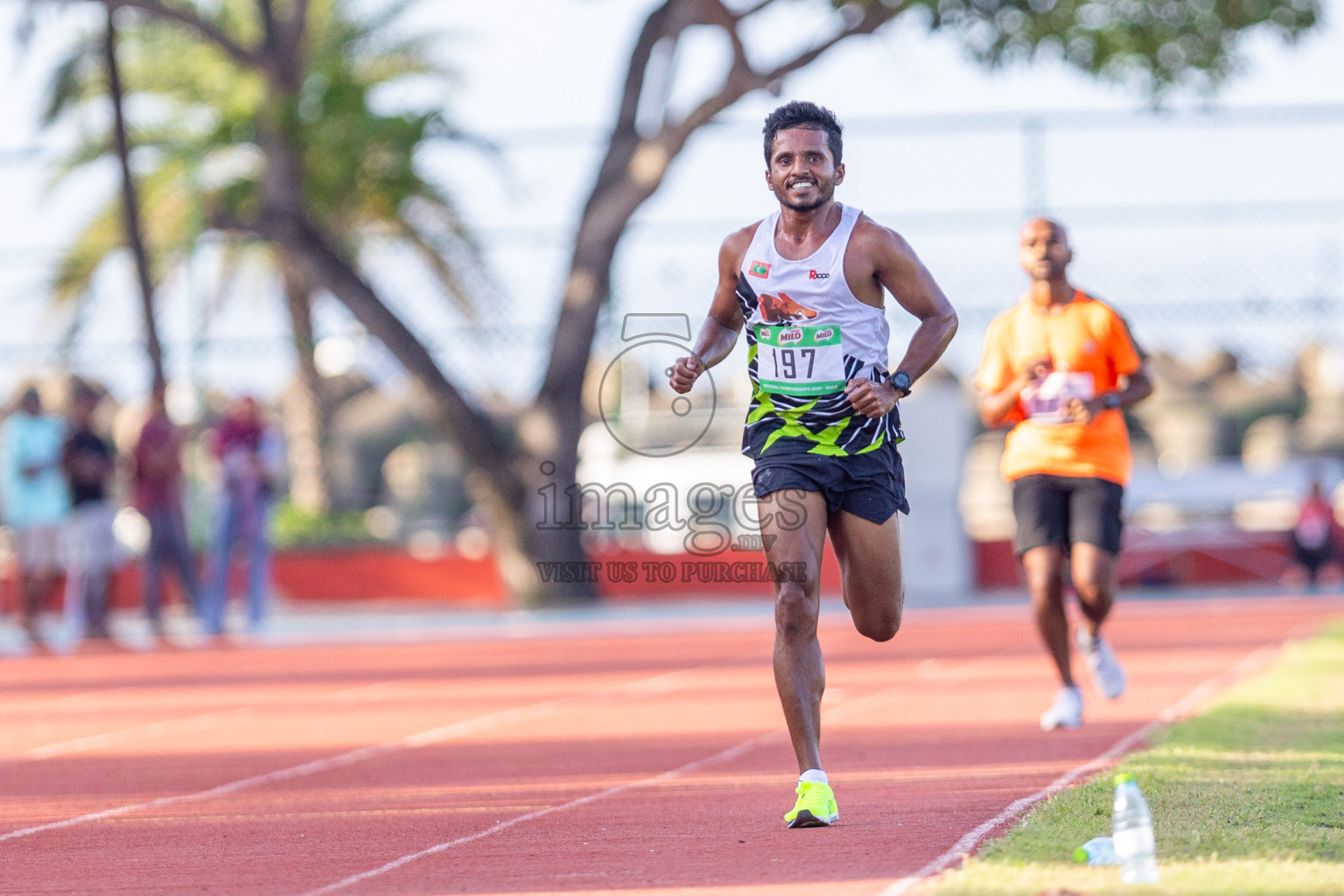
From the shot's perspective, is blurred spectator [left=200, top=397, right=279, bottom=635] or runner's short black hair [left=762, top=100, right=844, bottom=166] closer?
runner's short black hair [left=762, top=100, right=844, bottom=166]

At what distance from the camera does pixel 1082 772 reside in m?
5.94

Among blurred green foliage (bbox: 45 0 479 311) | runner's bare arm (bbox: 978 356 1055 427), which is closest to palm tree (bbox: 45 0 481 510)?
blurred green foliage (bbox: 45 0 479 311)

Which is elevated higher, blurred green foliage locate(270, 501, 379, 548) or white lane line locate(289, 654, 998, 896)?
blurred green foliage locate(270, 501, 379, 548)

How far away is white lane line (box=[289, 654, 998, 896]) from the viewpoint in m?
4.51

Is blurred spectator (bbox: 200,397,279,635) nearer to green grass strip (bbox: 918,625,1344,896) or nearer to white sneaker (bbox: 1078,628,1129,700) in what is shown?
white sneaker (bbox: 1078,628,1129,700)

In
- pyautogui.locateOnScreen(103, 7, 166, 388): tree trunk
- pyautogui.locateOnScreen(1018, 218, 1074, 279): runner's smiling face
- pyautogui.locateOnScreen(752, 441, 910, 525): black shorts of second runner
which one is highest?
pyautogui.locateOnScreen(103, 7, 166, 388): tree trunk

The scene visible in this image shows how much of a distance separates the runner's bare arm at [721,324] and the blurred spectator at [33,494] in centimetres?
964

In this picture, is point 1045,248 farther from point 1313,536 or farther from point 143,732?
point 1313,536

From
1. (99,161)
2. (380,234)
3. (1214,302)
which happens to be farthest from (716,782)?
(99,161)

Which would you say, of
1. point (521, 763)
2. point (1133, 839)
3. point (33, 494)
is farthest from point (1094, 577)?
point (33, 494)

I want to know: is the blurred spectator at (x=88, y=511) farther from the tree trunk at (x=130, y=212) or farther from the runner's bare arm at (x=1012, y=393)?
the runner's bare arm at (x=1012, y=393)

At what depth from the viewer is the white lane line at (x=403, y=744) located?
19.3 ft

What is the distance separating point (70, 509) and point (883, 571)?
10664 millimetres

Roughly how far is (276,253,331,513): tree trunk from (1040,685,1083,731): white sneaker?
54.6 feet
